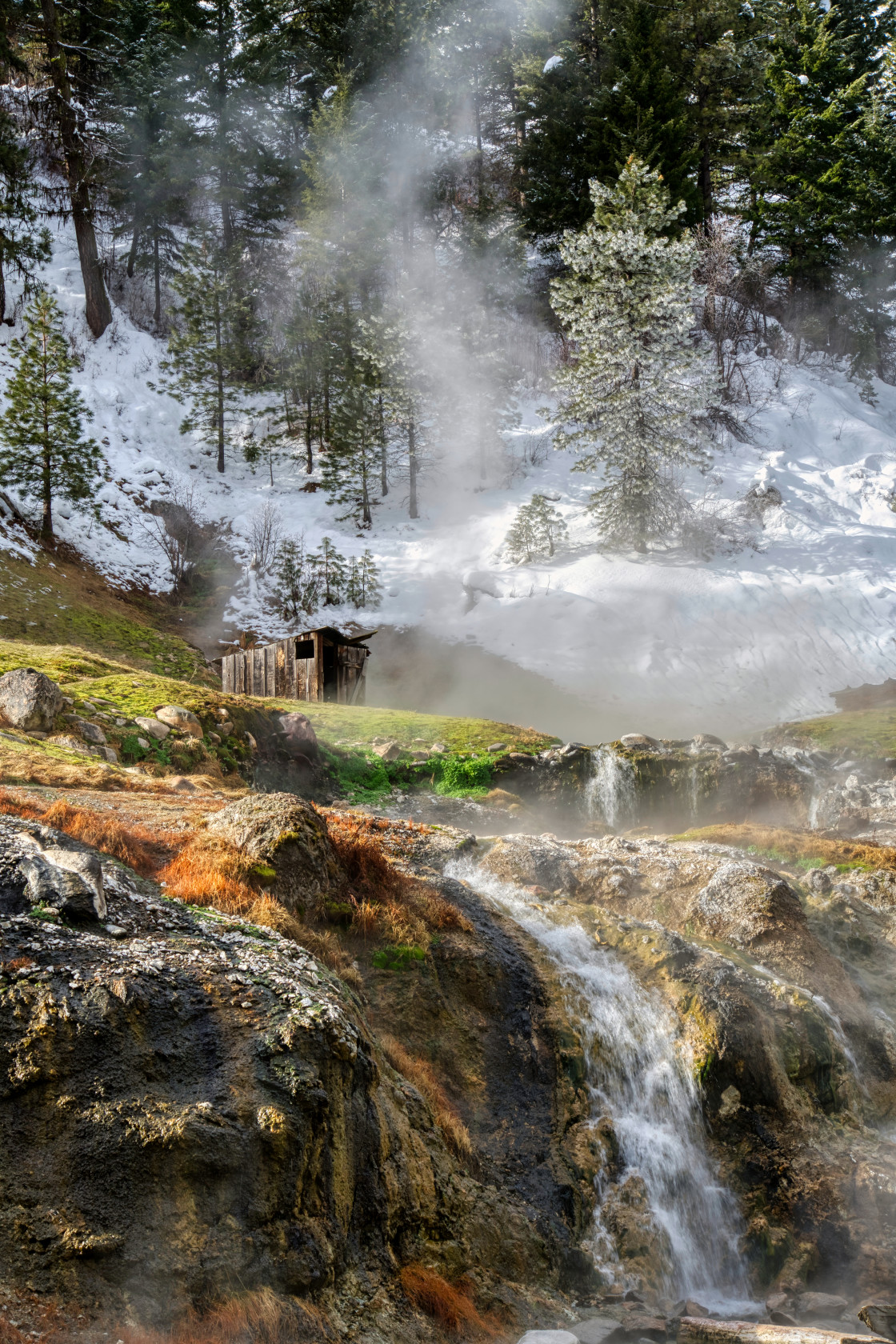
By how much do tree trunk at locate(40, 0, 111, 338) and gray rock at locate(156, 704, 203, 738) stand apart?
26.1 metres

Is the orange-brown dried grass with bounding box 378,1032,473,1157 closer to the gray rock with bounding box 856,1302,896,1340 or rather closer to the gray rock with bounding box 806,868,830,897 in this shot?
the gray rock with bounding box 856,1302,896,1340

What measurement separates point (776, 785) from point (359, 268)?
28.8 metres

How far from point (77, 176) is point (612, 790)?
102ft

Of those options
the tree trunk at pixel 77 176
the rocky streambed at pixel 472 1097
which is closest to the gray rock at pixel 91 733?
the rocky streambed at pixel 472 1097

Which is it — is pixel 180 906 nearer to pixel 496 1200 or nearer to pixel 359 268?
pixel 496 1200

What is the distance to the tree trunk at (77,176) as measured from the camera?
29641 millimetres

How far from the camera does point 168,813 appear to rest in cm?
855

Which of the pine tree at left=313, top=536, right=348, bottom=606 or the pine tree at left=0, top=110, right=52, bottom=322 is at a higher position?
the pine tree at left=0, top=110, right=52, bottom=322

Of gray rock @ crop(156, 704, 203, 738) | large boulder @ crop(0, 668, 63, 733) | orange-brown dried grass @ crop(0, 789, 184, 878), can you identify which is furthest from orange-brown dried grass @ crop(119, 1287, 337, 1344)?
gray rock @ crop(156, 704, 203, 738)

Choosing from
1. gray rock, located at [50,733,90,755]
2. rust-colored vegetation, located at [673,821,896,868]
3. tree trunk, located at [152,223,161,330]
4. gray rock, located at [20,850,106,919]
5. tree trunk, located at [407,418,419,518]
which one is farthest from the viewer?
tree trunk, located at [152,223,161,330]

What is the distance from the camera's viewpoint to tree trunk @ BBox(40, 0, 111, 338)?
97.2 ft

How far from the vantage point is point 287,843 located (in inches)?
286

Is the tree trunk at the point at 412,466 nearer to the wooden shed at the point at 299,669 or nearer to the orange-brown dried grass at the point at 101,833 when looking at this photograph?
the wooden shed at the point at 299,669

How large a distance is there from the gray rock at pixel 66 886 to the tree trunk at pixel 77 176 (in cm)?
3387
